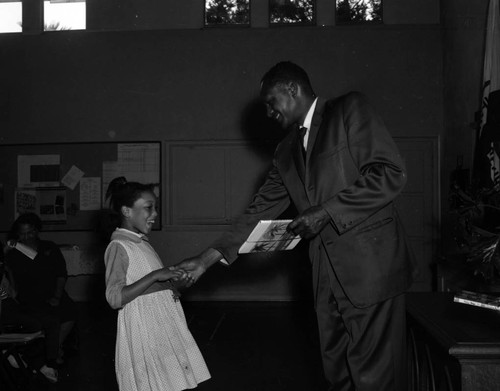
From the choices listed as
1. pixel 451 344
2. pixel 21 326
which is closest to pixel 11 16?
pixel 21 326

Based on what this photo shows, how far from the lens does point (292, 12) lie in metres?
7.16

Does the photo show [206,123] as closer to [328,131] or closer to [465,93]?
[465,93]

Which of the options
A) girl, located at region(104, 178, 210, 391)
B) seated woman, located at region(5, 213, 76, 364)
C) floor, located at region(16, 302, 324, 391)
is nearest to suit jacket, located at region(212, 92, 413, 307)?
girl, located at region(104, 178, 210, 391)

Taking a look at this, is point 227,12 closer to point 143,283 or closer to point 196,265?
point 196,265

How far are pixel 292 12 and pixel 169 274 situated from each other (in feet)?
18.7

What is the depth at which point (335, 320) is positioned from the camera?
1.81m

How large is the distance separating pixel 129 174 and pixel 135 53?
1574mm

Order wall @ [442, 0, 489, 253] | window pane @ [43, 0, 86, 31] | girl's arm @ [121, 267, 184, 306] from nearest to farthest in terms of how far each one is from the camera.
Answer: girl's arm @ [121, 267, 184, 306] < wall @ [442, 0, 489, 253] < window pane @ [43, 0, 86, 31]

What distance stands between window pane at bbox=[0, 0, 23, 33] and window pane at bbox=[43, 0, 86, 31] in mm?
340

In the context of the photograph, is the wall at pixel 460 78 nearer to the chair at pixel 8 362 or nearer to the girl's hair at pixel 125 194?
the girl's hair at pixel 125 194

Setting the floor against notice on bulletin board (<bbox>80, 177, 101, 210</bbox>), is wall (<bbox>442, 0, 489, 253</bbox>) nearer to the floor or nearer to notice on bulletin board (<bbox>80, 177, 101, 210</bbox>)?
the floor

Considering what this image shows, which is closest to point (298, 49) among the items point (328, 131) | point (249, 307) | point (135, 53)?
point (135, 53)

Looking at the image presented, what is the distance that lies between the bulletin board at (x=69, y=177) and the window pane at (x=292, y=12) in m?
2.24

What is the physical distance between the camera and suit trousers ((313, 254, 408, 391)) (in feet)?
5.58
